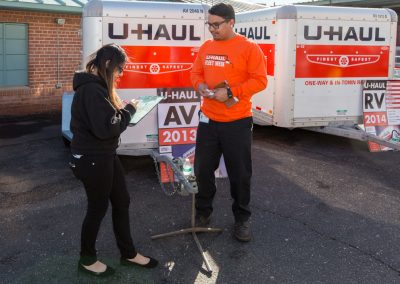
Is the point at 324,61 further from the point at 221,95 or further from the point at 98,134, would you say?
the point at 98,134

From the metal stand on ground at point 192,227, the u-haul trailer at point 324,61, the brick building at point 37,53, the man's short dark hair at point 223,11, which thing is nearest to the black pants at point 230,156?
the metal stand on ground at point 192,227

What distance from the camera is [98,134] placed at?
3203mm

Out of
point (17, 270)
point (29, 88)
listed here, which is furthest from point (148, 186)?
point (29, 88)

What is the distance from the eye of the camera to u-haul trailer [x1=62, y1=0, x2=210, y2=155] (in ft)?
18.1

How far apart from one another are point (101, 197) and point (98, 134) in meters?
0.52

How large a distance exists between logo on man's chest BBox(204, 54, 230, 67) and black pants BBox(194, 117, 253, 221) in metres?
0.53

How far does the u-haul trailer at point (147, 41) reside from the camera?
5508 mm

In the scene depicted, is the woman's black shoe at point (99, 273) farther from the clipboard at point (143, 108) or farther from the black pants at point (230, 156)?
the black pants at point (230, 156)

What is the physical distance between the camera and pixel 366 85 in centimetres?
749

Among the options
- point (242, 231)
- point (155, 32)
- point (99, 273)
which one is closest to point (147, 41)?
point (155, 32)

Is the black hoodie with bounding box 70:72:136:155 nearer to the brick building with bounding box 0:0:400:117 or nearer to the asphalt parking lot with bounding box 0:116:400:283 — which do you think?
the asphalt parking lot with bounding box 0:116:400:283

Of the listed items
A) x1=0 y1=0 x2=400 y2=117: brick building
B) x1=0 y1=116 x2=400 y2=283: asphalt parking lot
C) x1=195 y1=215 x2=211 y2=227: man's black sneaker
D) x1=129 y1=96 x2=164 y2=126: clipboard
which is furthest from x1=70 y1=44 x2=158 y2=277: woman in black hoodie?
x1=0 y1=0 x2=400 y2=117: brick building

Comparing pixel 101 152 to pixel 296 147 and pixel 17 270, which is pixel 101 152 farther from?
pixel 296 147

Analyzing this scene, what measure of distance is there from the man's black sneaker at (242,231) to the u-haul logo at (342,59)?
12.1ft
